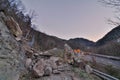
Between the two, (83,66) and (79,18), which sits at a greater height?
(79,18)

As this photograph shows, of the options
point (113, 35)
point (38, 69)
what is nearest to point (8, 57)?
point (38, 69)

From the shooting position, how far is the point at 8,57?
4.03 m

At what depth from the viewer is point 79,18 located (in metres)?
11.2

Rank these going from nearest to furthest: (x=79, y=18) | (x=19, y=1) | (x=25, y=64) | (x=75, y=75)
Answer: (x=25, y=64) → (x=75, y=75) → (x=79, y=18) → (x=19, y=1)

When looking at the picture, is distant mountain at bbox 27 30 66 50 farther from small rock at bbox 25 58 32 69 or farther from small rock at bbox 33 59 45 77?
small rock at bbox 33 59 45 77

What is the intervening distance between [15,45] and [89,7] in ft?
22.4

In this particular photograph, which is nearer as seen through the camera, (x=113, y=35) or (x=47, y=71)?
(x=47, y=71)

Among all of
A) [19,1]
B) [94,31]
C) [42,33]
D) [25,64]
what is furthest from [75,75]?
[19,1]

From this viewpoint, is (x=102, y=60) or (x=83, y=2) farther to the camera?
(x=83, y=2)

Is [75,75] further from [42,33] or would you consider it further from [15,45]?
[42,33]

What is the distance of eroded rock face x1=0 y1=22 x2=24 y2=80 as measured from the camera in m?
3.79

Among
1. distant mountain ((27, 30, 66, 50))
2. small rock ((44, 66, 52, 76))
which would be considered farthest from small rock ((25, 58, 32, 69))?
distant mountain ((27, 30, 66, 50))

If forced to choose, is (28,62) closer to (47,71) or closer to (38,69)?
(38,69)

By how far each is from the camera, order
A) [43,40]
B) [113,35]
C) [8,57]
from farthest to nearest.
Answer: [113,35], [43,40], [8,57]
